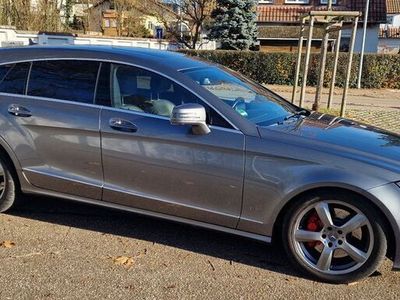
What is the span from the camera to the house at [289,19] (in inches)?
1283

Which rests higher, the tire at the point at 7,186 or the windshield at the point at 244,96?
the windshield at the point at 244,96

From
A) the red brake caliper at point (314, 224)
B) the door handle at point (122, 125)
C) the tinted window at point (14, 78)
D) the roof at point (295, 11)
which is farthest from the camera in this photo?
the roof at point (295, 11)

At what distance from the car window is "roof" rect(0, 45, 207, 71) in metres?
0.10

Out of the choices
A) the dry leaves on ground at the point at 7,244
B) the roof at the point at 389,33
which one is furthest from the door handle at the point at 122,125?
the roof at the point at 389,33

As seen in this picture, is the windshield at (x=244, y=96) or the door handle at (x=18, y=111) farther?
the door handle at (x=18, y=111)

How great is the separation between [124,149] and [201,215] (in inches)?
31.6

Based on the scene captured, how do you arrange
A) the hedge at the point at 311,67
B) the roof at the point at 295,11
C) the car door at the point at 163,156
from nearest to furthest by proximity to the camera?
the car door at the point at 163,156
the hedge at the point at 311,67
the roof at the point at 295,11

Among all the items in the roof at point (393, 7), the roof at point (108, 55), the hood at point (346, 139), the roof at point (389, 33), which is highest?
the roof at point (393, 7)

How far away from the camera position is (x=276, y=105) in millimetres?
4348

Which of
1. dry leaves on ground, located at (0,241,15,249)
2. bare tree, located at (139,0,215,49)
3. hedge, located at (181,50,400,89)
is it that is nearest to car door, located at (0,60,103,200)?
A: dry leaves on ground, located at (0,241,15,249)

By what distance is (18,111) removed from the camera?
13.7ft

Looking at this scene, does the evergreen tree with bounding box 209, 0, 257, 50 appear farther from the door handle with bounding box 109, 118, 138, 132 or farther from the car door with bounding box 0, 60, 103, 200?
the door handle with bounding box 109, 118, 138, 132

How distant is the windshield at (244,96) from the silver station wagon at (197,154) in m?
0.02

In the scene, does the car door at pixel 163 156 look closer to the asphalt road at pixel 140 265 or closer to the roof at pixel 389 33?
the asphalt road at pixel 140 265
